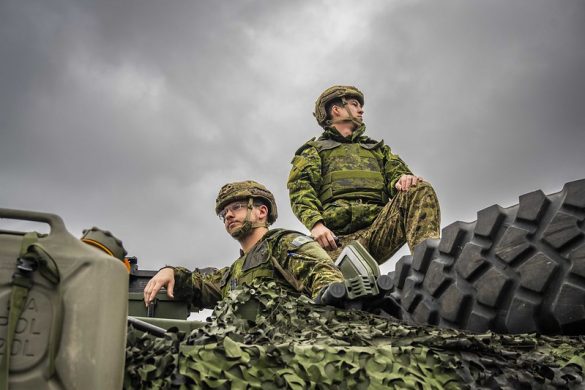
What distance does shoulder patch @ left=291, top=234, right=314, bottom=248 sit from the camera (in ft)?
11.4

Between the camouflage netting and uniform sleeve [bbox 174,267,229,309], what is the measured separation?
6.86 ft

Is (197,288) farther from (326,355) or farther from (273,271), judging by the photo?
(326,355)

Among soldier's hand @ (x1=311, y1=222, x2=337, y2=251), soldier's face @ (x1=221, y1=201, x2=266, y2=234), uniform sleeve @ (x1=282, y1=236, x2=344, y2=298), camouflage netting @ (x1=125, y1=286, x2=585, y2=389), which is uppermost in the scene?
soldier's face @ (x1=221, y1=201, x2=266, y2=234)

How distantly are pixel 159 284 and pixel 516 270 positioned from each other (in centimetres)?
203

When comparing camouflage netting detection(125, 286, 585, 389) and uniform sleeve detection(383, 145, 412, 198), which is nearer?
camouflage netting detection(125, 286, 585, 389)

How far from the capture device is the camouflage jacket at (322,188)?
4.04 meters

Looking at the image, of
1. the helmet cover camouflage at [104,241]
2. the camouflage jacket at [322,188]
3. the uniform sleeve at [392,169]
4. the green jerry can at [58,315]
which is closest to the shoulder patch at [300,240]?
the camouflage jacket at [322,188]

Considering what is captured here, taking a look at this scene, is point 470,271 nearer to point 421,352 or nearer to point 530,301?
point 530,301

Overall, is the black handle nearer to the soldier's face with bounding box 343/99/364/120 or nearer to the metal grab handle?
the metal grab handle

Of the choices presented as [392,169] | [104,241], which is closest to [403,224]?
[392,169]

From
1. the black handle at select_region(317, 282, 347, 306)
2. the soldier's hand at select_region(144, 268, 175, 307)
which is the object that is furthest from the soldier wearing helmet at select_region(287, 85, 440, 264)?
the black handle at select_region(317, 282, 347, 306)

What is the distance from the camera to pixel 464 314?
224cm

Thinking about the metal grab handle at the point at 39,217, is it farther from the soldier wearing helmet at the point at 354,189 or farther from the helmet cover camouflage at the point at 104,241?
→ the soldier wearing helmet at the point at 354,189

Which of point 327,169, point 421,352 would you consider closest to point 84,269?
point 421,352
